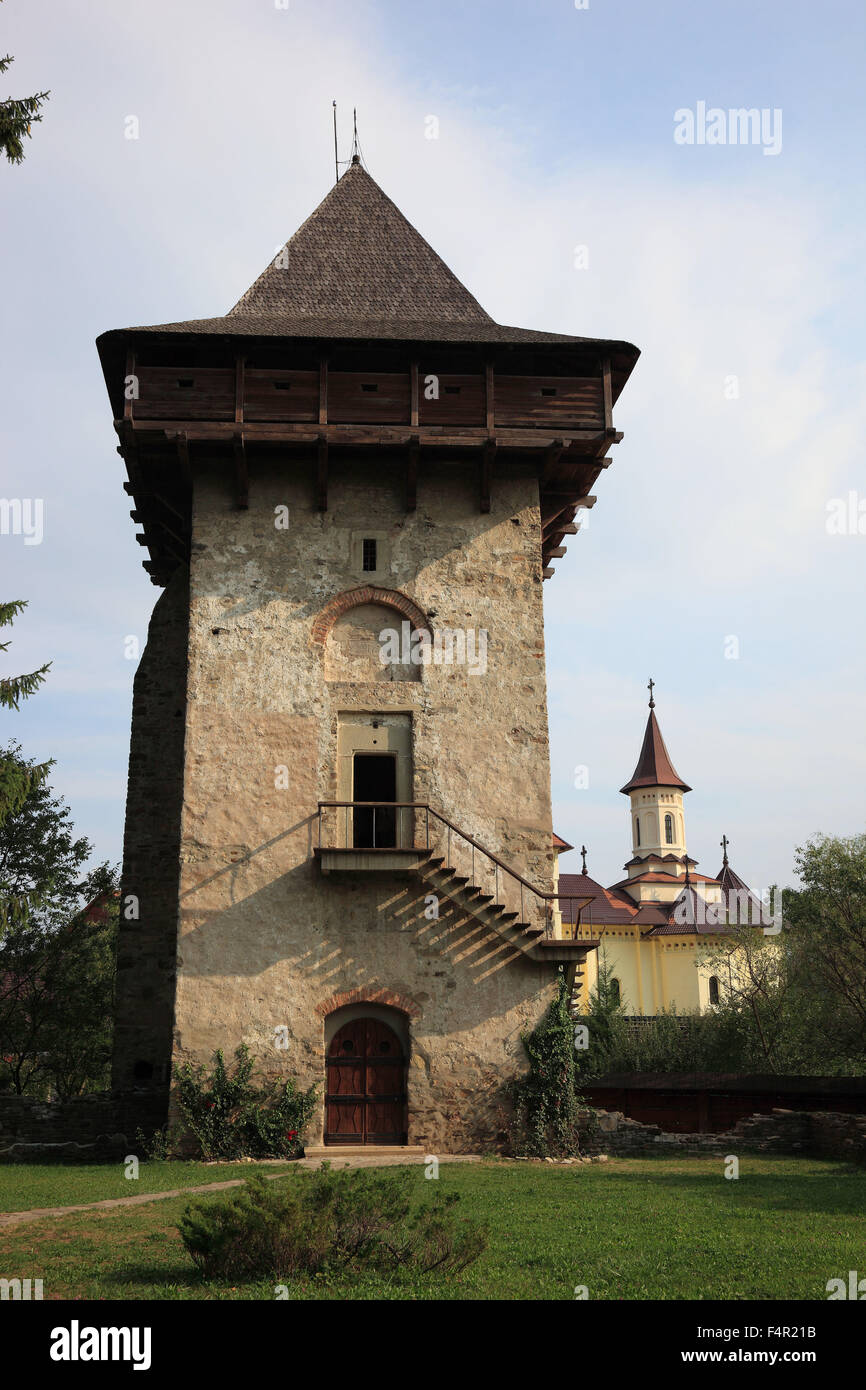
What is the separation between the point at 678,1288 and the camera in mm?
7859

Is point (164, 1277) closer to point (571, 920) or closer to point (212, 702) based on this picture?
point (212, 702)

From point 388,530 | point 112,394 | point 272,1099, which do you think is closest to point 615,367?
point 388,530

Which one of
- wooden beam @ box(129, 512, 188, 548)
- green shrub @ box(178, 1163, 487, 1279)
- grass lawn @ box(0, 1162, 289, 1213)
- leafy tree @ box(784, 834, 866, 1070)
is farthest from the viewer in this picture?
leafy tree @ box(784, 834, 866, 1070)

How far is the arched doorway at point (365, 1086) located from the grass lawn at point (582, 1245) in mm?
3408

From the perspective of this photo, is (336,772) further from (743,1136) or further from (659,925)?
(659,925)

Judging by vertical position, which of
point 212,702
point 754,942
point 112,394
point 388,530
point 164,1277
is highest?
point 112,394

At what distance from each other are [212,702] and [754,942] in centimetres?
2011

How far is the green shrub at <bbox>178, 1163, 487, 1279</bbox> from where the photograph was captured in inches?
321

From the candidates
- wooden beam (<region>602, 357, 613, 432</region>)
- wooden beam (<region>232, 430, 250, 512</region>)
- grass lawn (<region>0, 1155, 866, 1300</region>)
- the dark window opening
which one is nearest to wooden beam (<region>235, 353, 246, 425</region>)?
wooden beam (<region>232, 430, 250, 512</region>)

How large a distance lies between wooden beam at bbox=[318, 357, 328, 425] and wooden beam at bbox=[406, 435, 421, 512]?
1.57 m

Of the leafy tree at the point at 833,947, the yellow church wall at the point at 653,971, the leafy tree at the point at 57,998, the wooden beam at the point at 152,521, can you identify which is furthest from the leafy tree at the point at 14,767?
the yellow church wall at the point at 653,971

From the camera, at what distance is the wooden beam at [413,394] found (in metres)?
19.6

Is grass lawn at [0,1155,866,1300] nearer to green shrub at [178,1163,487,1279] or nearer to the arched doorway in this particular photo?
green shrub at [178,1163,487,1279]

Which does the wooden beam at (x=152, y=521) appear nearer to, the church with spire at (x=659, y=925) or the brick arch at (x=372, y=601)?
the brick arch at (x=372, y=601)
